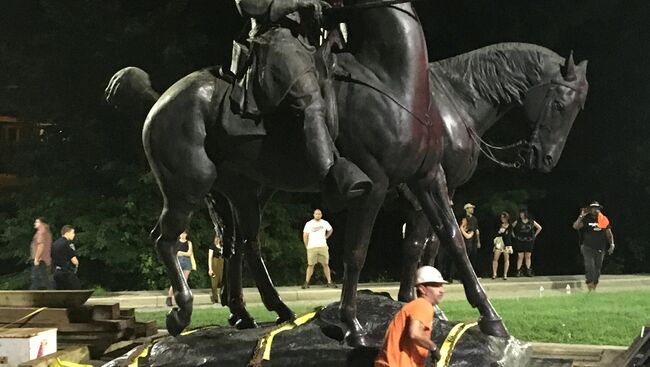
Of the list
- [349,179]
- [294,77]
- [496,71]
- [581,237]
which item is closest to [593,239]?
[581,237]

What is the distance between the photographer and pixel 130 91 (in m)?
6.62

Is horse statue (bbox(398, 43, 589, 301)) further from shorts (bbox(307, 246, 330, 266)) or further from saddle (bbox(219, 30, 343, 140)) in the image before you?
shorts (bbox(307, 246, 330, 266))

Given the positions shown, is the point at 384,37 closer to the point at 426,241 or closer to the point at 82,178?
the point at 426,241

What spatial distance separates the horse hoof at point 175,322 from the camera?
613 centimetres

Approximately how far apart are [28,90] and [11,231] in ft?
11.6

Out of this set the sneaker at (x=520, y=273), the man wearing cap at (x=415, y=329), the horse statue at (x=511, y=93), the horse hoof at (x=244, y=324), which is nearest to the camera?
the man wearing cap at (x=415, y=329)

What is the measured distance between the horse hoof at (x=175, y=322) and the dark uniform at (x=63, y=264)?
24.9 feet

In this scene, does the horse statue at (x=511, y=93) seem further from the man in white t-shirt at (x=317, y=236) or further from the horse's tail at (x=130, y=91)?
the man in white t-shirt at (x=317, y=236)

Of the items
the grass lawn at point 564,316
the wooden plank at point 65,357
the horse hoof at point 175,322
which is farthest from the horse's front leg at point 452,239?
the wooden plank at point 65,357

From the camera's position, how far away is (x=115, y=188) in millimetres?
19688

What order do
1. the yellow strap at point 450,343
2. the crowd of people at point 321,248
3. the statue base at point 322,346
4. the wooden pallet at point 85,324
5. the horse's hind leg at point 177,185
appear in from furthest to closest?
the crowd of people at point 321,248 → the wooden pallet at point 85,324 → the horse's hind leg at point 177,185 → the statue base at point 322,346 → the yellow strap at point 450,343

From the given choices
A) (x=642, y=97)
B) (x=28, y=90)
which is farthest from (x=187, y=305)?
(x=642, y=97)

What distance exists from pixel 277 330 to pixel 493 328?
1559 mm

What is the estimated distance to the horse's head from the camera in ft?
22.8
